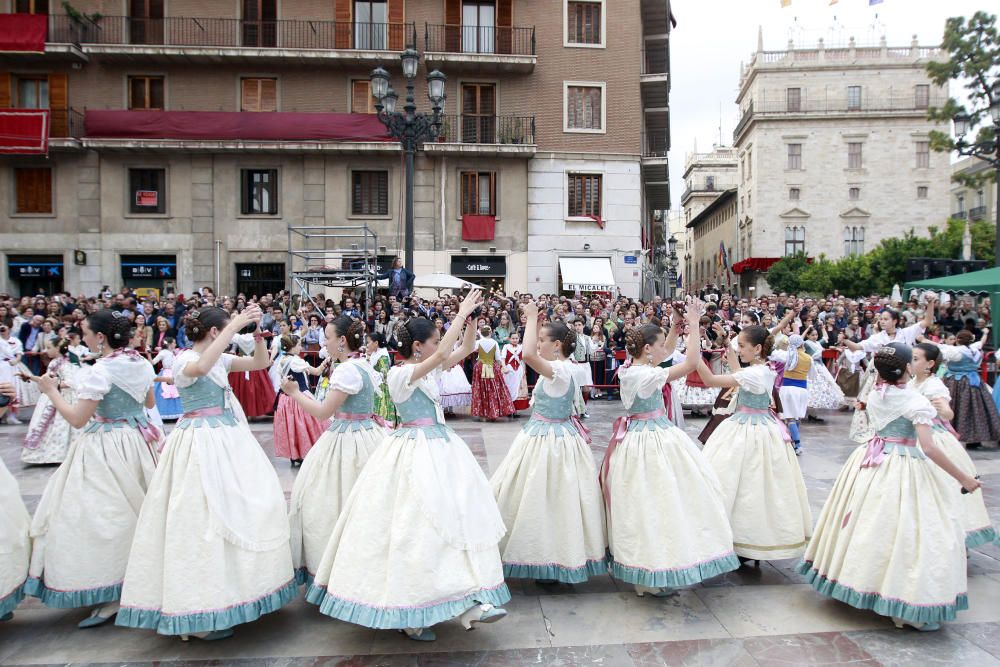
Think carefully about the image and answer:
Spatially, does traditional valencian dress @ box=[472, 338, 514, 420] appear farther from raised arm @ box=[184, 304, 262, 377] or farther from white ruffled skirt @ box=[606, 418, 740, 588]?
raised arm @ box=[184, 304, 262, 377]

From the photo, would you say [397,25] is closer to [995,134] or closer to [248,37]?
[248,37]

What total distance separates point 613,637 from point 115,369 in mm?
3381

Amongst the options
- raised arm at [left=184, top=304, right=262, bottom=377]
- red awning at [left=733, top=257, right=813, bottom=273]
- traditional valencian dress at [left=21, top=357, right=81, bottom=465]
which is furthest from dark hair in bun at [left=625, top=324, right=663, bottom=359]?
red awning at [left=733, top=257, right=813, bottom=273]

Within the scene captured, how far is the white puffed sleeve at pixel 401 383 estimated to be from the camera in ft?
14.1

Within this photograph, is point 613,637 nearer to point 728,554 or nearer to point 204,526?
point 728,554

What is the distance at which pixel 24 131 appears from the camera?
2286 cm

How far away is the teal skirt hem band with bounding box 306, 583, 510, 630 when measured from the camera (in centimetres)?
387

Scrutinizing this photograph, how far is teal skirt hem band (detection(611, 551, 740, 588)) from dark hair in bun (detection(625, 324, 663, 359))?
55.4 inches

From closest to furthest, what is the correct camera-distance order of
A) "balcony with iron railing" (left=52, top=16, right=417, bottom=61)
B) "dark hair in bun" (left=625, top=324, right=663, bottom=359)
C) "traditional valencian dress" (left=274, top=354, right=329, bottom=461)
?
"dark hair in bun" (left=625, top=324, right=663, bottom=359) → "traditional valencian dress" (left=274, top=354, right=329, bottom=461) → "balcony with iron railing" (left=52, top=16, right=417, bottom=61)

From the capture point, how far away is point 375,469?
13.8 feet

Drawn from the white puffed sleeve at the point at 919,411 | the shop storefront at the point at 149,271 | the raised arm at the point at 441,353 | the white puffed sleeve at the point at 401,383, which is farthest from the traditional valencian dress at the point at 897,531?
the shop storefront at the point at 149,271

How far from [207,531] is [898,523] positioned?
396 cm

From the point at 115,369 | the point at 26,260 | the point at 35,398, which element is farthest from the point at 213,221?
the point at 115,369

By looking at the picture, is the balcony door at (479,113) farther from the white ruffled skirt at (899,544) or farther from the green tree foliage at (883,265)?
the green tree foliage at (883,265)
